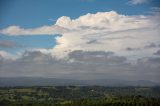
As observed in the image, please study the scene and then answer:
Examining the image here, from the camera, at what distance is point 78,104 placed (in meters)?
180

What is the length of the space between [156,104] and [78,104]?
1598 inches

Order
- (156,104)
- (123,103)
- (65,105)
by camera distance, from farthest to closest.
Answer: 1. (65,105)
2. (123,103)
3. (156,104)

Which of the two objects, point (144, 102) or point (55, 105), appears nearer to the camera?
point (144, 102)

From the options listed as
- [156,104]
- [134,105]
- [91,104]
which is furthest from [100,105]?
[156,104]

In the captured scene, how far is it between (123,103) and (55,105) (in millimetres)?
42326

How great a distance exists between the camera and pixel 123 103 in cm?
17062

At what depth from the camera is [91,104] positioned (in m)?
177

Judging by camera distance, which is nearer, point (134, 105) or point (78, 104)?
point (134, 105)

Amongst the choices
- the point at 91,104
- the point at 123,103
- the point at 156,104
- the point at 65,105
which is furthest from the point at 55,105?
the point at 156,104

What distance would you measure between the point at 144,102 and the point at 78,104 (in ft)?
109

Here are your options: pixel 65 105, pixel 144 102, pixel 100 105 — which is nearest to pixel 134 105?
pixel 144 102

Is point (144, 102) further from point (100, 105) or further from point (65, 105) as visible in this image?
point (65, 105)

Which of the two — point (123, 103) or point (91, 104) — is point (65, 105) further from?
point (123, 103)

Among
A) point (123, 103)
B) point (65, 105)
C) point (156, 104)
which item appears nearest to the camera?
point (156, 104)
